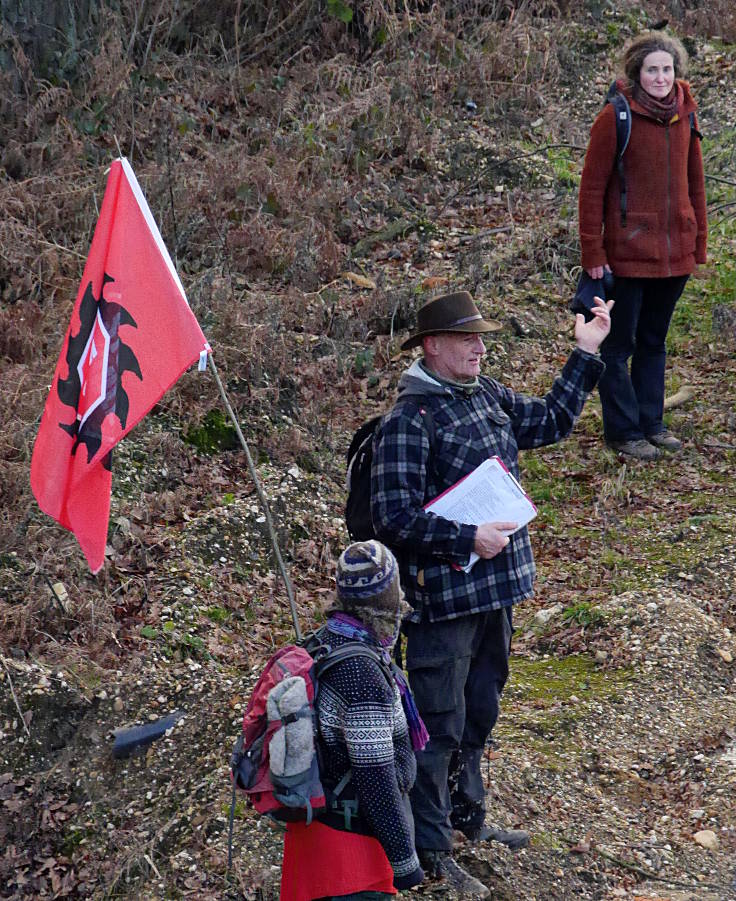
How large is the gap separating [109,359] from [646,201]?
12.6ft

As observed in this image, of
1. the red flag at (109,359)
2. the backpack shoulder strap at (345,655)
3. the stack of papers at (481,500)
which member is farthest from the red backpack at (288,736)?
the red flag at (109,359)

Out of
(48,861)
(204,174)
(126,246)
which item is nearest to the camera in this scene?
(126,246)

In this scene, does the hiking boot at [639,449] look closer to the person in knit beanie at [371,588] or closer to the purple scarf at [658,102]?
the purple scarf at [658,102]

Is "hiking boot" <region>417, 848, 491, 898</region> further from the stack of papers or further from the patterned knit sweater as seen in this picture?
the stack of papers

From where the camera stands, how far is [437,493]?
4102 mm

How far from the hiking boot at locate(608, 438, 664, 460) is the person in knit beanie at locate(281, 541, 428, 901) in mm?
4540

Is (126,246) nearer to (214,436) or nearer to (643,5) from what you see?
(214,436)

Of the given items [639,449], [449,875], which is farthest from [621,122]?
[449,875]

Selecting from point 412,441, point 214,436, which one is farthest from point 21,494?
point 412,441

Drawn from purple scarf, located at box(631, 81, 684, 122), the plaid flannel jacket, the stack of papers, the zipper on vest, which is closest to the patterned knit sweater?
the plaid flannel jacket

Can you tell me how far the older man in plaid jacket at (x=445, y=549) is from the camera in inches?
156

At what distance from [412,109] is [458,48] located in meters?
1.11

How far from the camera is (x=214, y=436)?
24.0 ft

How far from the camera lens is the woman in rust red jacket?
6.50 m
